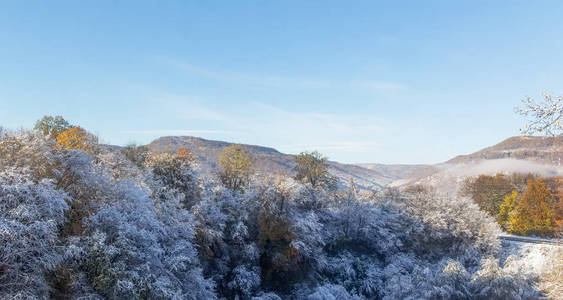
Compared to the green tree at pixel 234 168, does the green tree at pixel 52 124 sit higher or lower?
higher

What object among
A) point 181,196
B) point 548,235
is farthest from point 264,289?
point 548,235

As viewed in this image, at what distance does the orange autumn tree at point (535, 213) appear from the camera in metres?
36.0

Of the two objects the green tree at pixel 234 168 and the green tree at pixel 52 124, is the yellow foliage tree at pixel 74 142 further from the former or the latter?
the green tree at pixel 234 168

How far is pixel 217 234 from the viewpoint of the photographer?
21.0 metres

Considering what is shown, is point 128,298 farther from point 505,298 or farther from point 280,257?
point 505,298

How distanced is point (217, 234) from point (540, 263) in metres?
24.8

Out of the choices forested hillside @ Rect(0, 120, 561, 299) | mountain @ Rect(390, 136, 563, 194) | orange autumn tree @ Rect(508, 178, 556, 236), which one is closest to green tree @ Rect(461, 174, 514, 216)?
orange autumn tree @ Rect(508, 178, 556, 236)

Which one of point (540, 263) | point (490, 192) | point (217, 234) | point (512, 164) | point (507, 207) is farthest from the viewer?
point (512, 164)

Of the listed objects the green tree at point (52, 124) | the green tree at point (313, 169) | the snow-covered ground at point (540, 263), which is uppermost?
the green tree at point (52, 124)

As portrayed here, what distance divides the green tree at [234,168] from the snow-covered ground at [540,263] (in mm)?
20947

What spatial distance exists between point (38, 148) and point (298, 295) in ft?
56.3

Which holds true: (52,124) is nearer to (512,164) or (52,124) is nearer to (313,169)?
(313,169)

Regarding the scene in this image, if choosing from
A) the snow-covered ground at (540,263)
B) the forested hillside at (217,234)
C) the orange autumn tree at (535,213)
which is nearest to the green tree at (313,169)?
the forested hillside at (217,234)

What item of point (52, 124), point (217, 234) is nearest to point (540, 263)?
point (217, 234)
